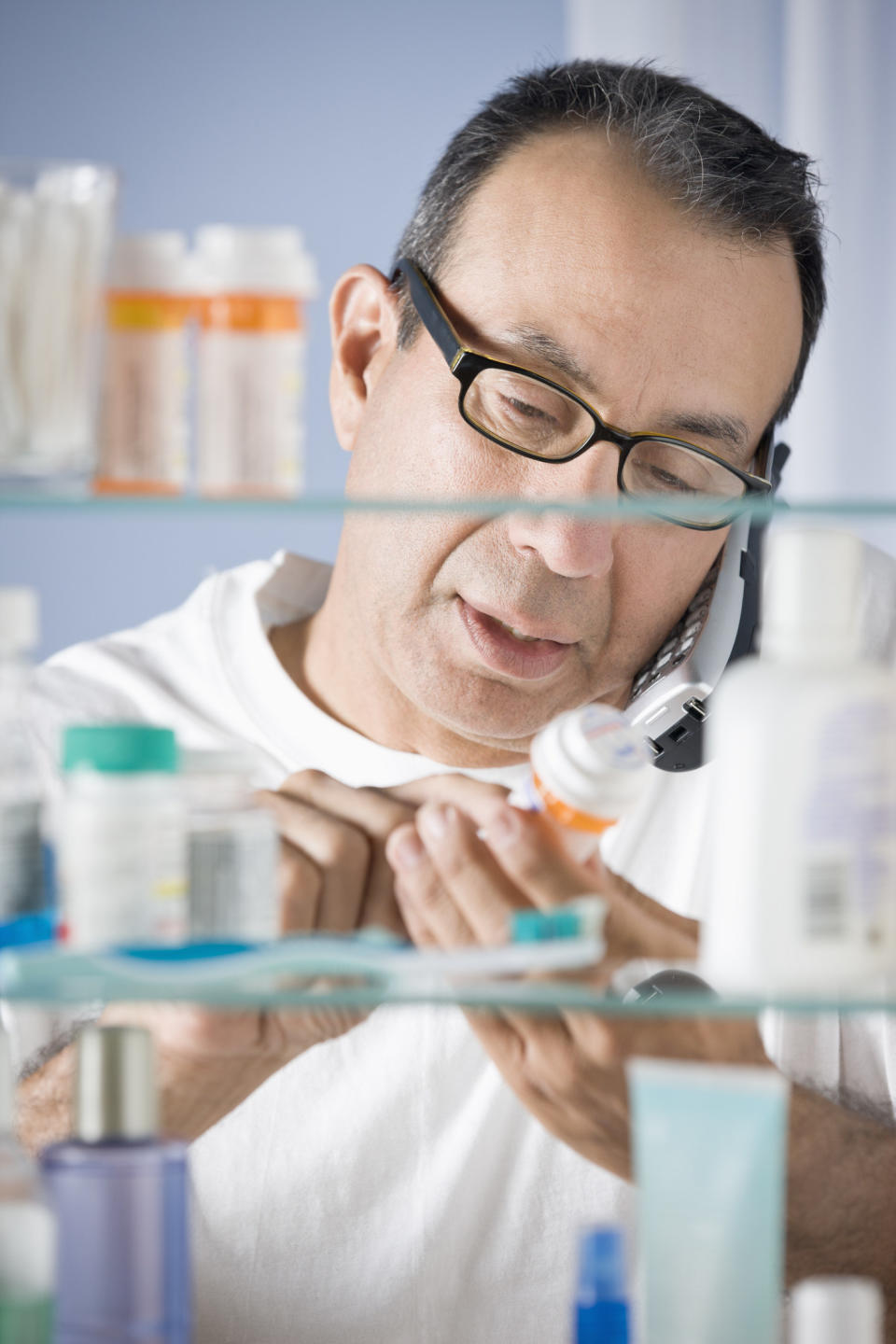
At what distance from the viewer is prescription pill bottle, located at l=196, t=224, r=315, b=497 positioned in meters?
0.55

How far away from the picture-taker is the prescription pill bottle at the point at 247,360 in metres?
0.55

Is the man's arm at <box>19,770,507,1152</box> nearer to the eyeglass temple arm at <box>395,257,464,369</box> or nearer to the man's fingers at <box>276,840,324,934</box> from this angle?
the man's fingers at <box>276,840,324,934</box>

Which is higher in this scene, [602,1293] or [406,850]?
[406,850]

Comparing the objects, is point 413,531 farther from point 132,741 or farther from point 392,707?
point 132,741

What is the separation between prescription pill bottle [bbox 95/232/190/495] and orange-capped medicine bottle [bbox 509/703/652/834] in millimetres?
169

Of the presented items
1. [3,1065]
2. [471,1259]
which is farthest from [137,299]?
[471,1259]

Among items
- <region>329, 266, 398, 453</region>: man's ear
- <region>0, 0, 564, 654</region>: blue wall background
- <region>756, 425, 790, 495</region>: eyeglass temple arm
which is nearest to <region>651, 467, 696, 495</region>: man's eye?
<region>756, 425, 790, 495</region>: eyeglass temple arm

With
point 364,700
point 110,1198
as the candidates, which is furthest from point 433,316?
point 110,1198

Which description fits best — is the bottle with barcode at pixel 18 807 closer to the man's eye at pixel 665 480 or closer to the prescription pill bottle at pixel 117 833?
the prescription pill bottle at pixel 117 833

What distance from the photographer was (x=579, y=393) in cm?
87

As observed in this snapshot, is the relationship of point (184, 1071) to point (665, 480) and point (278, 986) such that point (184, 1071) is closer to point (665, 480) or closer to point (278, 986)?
point (278, 986)

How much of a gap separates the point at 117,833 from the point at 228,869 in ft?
0.15

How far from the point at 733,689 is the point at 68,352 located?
260 mm

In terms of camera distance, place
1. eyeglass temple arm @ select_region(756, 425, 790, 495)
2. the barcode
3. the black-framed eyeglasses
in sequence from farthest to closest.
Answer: eyeglass temple arm @ select_region(756, 425, 790, 495)
the black-framed eyeglasses
the barcode
